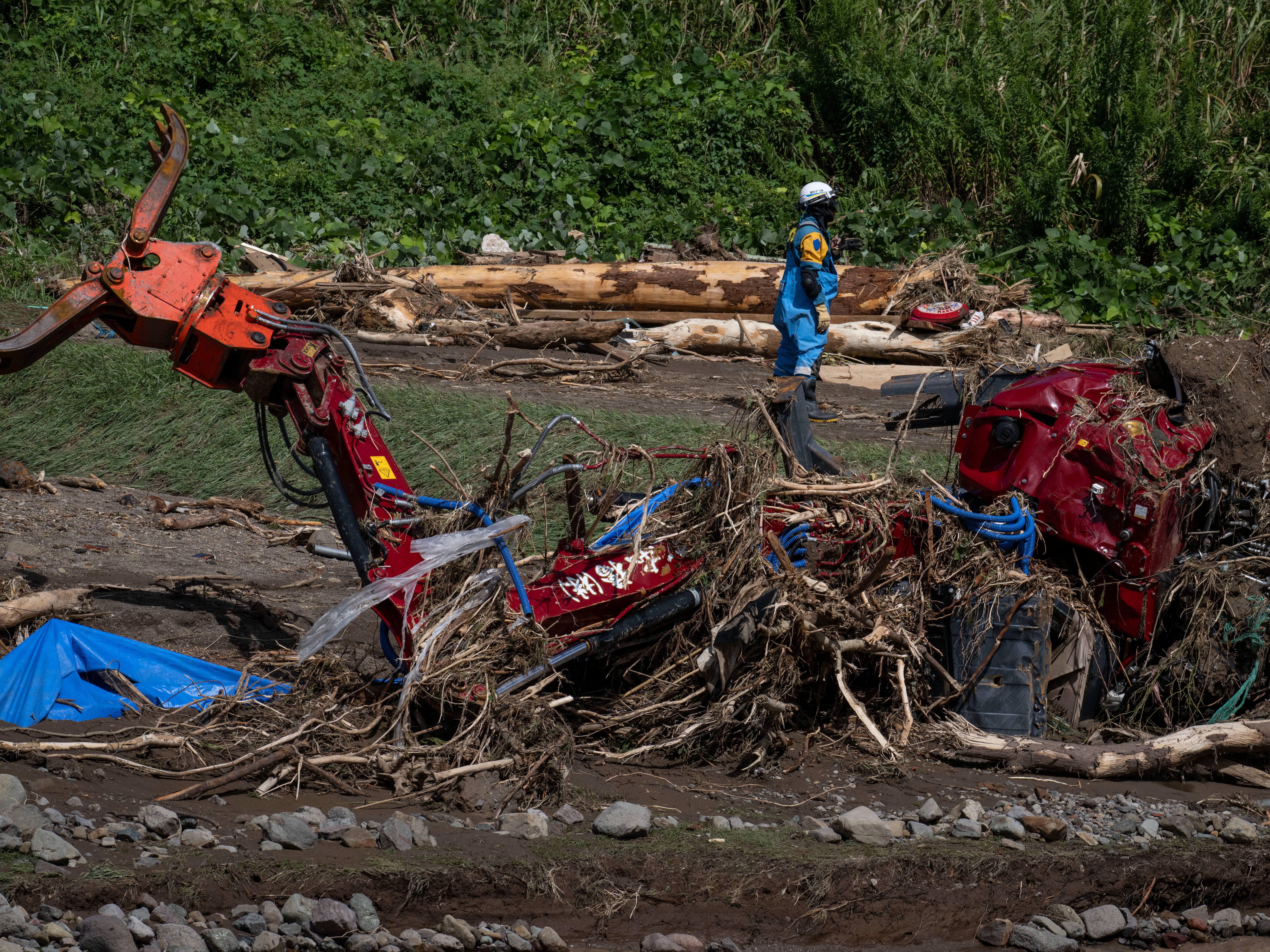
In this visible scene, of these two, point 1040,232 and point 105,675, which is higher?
point 1040,232

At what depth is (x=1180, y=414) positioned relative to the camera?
206 inches

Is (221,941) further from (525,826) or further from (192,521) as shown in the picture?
(192,521)

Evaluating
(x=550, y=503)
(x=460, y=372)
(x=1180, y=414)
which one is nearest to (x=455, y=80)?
(x=460, y=372)

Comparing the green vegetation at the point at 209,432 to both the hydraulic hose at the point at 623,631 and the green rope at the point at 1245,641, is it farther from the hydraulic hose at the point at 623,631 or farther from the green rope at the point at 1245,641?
the hydraulic hose at the point at 623,631

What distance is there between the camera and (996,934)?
150 inches

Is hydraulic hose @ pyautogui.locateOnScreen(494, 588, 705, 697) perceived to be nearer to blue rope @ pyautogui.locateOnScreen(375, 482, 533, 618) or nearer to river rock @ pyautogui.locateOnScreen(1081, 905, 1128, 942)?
blue rope @ pyautogui.locateOnScreen(375, 482, 533, 618)

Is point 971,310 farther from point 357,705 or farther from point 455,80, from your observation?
point 357,705

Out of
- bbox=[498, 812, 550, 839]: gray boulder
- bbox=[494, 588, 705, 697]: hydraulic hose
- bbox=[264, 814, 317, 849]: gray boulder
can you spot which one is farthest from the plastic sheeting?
bbox=[498, 812, 550, 839]: gray boulder

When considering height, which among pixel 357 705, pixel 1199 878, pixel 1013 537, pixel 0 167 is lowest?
pixel 1199 878

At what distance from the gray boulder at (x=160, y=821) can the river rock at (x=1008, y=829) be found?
8.86 feet

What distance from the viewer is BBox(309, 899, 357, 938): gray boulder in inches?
129

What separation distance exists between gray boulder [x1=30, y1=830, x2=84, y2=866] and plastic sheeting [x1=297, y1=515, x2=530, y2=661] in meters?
0.99

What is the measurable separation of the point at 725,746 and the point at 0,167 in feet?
37.1

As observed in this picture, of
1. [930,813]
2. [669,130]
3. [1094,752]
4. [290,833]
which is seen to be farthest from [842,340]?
[290,833]
